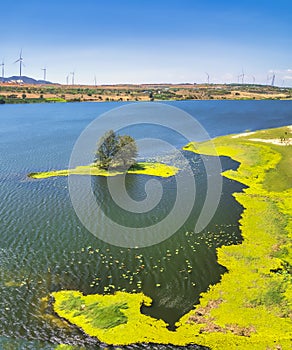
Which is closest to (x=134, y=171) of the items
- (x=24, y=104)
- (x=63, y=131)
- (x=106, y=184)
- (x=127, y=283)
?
(x=106, y=184)

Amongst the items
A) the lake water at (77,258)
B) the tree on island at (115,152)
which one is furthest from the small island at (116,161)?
the lake water at (77,258)

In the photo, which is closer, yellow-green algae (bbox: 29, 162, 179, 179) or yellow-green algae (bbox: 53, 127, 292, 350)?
yellow-green algae (bbox: 53, 127, 292, 350)

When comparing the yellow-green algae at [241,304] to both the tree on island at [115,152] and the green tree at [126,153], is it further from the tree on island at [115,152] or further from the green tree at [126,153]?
the tree on island at [115,152]

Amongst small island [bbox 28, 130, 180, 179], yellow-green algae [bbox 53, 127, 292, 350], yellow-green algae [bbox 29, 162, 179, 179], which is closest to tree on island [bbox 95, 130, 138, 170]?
small island [bbox 28, 130, 180, 179]

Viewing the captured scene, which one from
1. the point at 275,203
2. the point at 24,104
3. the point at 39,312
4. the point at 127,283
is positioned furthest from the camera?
the point at 24,104

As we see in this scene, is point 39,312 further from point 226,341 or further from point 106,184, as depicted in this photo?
point 106,184

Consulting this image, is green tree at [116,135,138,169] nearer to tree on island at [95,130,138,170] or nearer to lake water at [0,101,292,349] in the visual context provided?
tree on island at [95,130,138,170]
